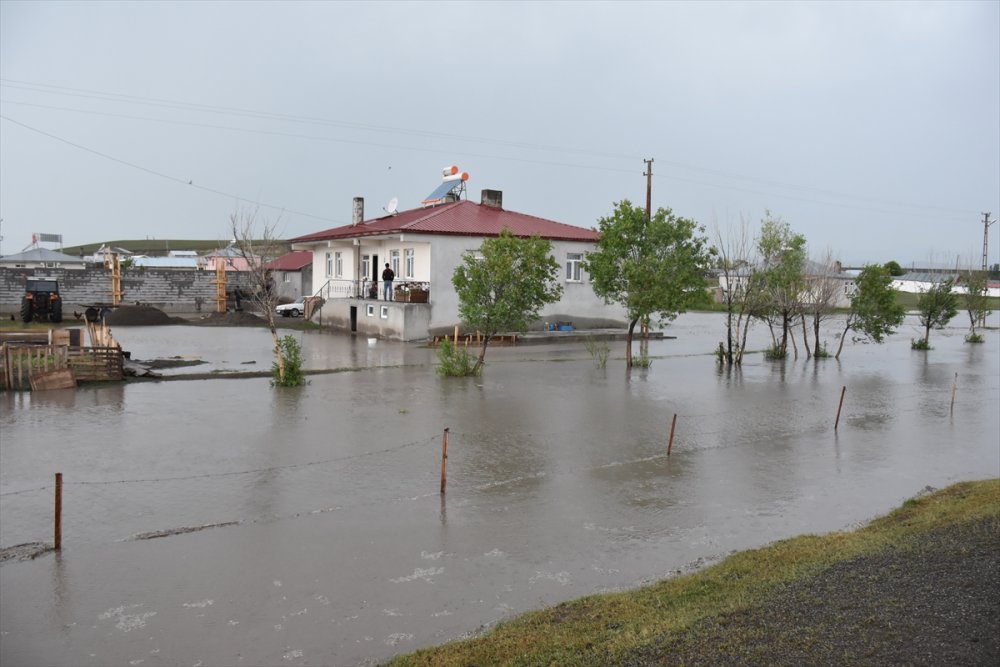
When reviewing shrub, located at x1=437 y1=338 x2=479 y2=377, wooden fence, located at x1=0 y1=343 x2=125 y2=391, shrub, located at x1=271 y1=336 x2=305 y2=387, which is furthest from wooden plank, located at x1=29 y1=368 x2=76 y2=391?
shrub, located at x1=437 y1=338 x2=479 y2=377

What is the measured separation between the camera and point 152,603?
746 cm

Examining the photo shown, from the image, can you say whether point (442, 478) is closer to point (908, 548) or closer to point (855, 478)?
point (908, 548)

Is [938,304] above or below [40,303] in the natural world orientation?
above

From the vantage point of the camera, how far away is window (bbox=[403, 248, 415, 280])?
3388cm

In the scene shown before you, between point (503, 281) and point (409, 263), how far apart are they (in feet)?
39.9

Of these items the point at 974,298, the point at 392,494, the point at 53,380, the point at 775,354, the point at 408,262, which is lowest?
the point at 392,494

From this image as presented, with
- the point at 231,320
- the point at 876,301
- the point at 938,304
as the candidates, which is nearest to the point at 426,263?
the point at 231,320

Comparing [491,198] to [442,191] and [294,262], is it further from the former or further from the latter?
[294,262]

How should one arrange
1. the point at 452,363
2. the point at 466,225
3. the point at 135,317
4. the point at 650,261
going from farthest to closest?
1. the point at 135,317
2. the point at 466,225
3. the point at 650,261
4. the point at 452,363

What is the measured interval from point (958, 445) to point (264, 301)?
54.2 feet

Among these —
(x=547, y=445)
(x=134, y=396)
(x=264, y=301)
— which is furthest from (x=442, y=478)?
(x=264, y=301)

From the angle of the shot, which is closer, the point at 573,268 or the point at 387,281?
the point at 387,281

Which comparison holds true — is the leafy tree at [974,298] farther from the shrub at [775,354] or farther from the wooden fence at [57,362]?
the wooden fence at [57,362]

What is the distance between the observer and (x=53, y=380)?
1834 centimetres
